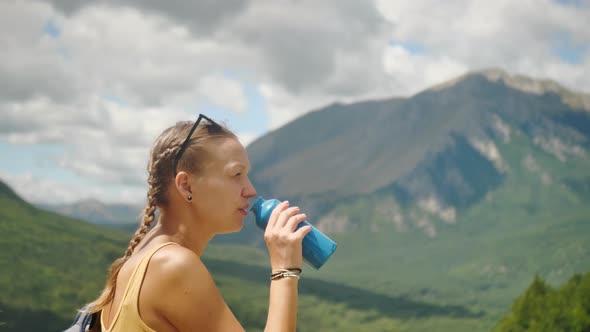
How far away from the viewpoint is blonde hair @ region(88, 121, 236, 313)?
409 cm

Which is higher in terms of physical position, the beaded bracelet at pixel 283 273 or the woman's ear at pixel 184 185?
the woman's ear at pixel 184 185

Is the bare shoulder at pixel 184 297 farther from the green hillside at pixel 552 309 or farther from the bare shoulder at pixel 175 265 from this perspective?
the green hillside at pixel 552 309

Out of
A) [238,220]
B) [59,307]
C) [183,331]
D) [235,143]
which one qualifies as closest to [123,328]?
[183,331]

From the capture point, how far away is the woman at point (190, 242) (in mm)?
3668

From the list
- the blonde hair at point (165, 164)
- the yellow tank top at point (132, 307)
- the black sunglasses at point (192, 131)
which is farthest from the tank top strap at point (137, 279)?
the black sunglasses at point (192, 131)

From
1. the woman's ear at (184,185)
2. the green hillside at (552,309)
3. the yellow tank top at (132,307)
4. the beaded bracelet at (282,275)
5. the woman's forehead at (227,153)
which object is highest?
the green hillside at (552,309)

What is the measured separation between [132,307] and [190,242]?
23.5 inches

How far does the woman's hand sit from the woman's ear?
0.50 meters

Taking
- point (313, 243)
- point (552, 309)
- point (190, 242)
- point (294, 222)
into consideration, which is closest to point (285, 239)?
point (294, 222)

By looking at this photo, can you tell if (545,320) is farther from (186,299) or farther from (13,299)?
(13,299)

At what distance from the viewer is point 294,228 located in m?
3.96

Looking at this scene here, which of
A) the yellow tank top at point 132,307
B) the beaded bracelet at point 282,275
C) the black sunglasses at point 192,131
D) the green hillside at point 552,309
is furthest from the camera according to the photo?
the green hillside at point 552,309

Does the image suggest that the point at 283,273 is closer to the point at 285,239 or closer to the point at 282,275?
the point at 282,275

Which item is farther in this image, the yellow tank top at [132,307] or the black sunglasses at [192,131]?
the black sunglasses at [192,131]
